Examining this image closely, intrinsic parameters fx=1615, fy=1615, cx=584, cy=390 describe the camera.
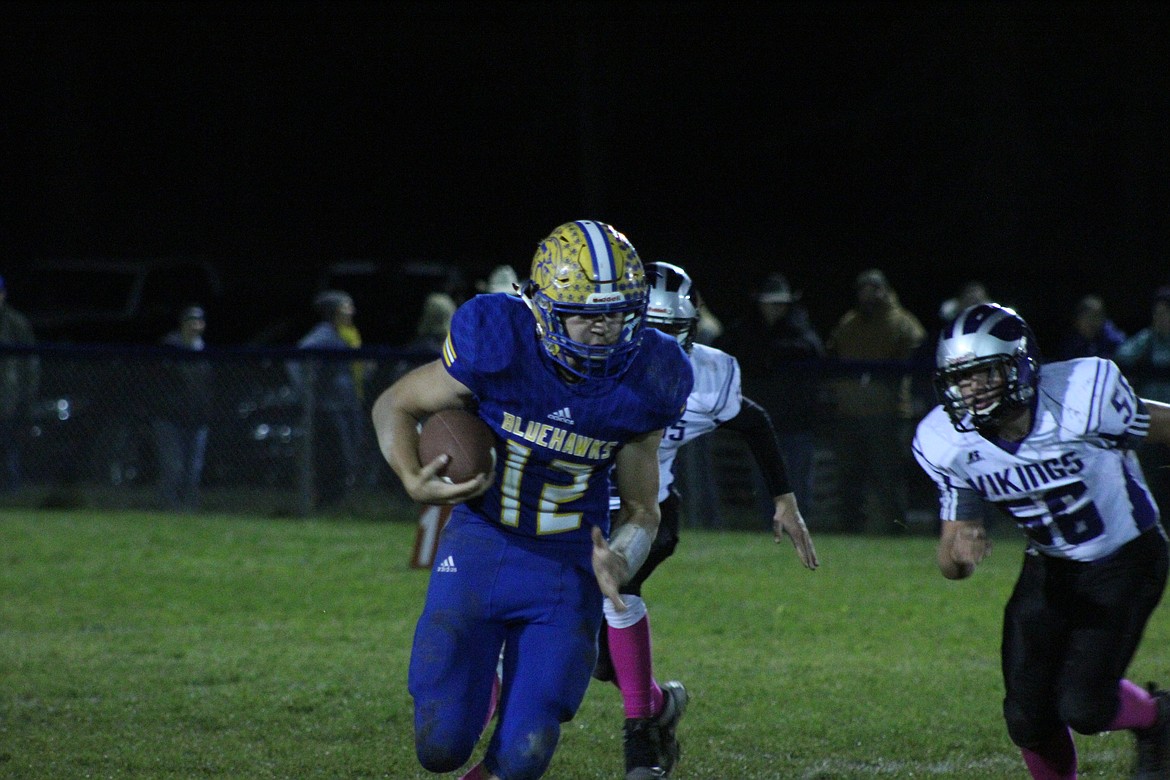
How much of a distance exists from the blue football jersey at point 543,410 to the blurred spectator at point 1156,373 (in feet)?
20.4

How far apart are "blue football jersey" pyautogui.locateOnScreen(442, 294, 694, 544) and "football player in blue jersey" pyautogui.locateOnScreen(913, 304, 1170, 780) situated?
0.87 metres

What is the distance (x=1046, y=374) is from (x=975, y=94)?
79.4ft

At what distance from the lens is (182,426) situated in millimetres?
11578

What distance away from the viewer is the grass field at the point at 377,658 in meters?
5.45

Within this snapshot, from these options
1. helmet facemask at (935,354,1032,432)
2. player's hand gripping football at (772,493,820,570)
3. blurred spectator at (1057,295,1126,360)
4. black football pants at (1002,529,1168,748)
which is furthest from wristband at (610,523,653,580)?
blurred spectator at (1057,295,1126,360)

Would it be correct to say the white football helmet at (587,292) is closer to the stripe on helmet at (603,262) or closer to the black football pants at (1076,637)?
the stripe on helmet at (603,262)

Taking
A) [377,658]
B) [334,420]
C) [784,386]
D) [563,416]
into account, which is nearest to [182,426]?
[334,420]

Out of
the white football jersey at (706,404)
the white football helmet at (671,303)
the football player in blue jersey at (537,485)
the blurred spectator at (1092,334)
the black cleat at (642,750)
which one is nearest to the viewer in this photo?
the football player in blue jersey at (537,485)

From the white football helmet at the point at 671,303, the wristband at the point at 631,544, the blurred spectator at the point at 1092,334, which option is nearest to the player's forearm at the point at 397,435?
the wristband at the point at 631,544

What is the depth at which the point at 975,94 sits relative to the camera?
2772cm

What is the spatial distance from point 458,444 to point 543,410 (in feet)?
0.84

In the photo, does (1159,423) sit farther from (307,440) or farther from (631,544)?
(307,440)

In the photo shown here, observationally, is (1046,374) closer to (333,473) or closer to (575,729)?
(575,729)

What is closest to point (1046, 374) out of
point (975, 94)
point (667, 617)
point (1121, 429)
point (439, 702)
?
point (1121, 429)
